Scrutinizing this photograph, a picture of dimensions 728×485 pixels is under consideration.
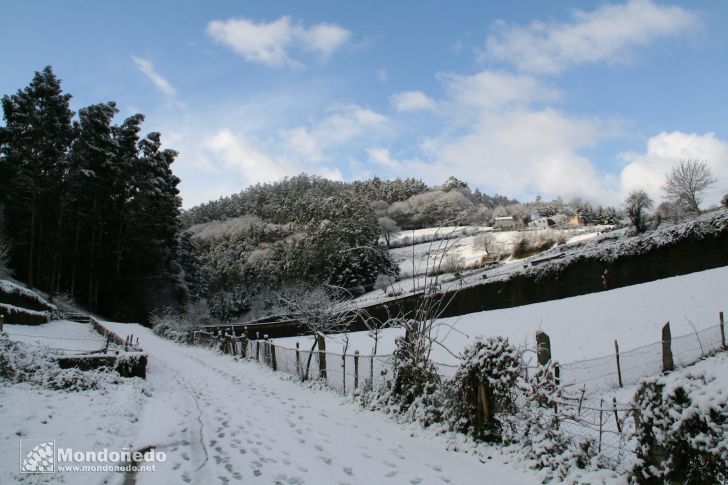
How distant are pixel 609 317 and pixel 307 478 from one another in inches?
713

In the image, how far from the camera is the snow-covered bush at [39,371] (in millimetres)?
8469

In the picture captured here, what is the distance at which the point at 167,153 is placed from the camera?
46.9m

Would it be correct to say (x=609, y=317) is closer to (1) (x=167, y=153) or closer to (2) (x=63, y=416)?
(2) (x=63, y=416)

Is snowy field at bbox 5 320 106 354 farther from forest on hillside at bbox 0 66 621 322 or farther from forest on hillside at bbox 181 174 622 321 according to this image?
forest on hillside at bbox 181 174 622 321

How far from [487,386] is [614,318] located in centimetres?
1545

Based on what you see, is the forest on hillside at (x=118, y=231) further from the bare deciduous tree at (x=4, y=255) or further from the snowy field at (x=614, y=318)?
the snowy field at (x=614, y=318)

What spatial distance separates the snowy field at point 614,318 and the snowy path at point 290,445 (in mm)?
6109

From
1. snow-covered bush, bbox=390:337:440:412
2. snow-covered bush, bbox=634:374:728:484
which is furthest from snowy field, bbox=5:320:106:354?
snow-covered bush, bbox=634:374:728:484

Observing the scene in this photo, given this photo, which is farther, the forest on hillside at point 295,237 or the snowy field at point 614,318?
the forest on hillside at point 295,237

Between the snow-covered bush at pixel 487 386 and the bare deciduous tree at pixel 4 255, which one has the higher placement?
the bare deciduous tree at pixel 4 255

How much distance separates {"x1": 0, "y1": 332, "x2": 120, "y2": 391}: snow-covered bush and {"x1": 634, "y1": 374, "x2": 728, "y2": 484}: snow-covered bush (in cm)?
1004

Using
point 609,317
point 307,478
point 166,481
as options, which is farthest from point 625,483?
point 609,317

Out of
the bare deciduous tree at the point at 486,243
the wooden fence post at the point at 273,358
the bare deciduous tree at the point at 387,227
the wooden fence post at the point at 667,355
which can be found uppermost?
the bare deciduous tree at the point at 387,227

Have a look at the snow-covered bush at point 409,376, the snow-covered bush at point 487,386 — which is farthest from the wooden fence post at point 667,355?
the snow-covered bush at point 487,386
